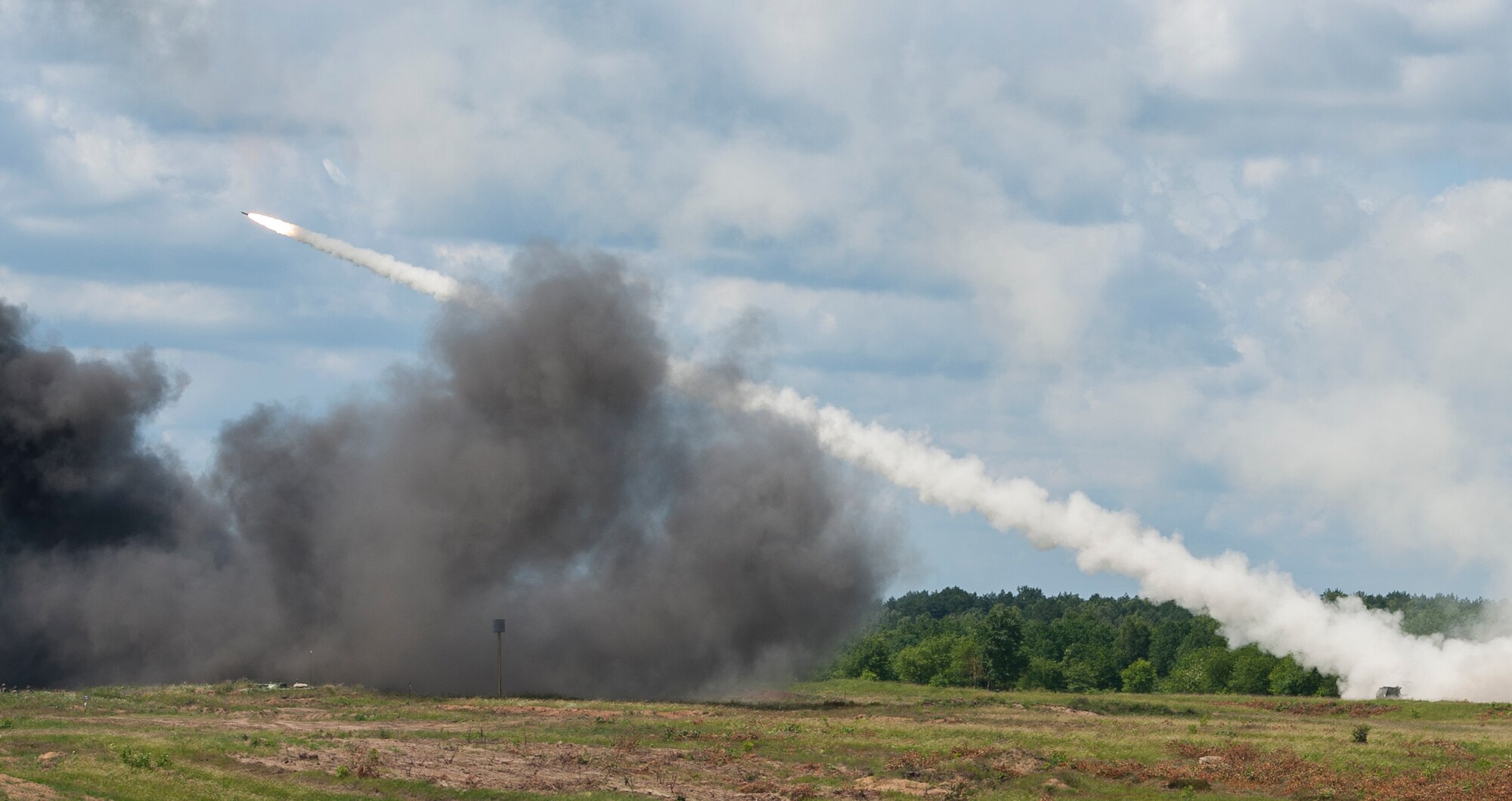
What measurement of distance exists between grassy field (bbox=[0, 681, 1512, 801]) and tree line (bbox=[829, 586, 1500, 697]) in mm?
26467

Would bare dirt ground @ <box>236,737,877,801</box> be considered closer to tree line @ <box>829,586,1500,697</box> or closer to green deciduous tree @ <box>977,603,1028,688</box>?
tree line @ <box>829,586,1500,697</box>

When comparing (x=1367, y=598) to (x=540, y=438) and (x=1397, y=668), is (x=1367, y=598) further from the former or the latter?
(x=540, y=438)

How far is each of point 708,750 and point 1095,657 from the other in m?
82.1

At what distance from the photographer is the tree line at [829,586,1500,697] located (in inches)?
3792

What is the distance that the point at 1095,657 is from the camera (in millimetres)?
124625

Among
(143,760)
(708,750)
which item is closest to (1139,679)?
(708,750)

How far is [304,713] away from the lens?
57906mm

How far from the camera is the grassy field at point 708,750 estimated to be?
4122cm

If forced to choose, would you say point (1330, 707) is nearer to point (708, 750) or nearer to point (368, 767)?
point (708, 750)

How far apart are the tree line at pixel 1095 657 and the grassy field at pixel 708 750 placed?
86.8 feet

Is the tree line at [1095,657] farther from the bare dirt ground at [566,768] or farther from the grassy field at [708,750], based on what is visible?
the bare dirt ground at [566,768]

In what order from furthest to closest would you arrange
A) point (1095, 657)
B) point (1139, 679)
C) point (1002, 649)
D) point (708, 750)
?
1. point (1095, 657)
2. point (1139, 679)
3. point (1002, 649)
4. point (708, 750)

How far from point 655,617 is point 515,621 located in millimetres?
7070

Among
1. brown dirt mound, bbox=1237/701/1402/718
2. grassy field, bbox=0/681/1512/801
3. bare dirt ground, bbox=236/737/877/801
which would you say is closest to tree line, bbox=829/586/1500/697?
brown dirt mound, bbox=1237/701/1402/718
